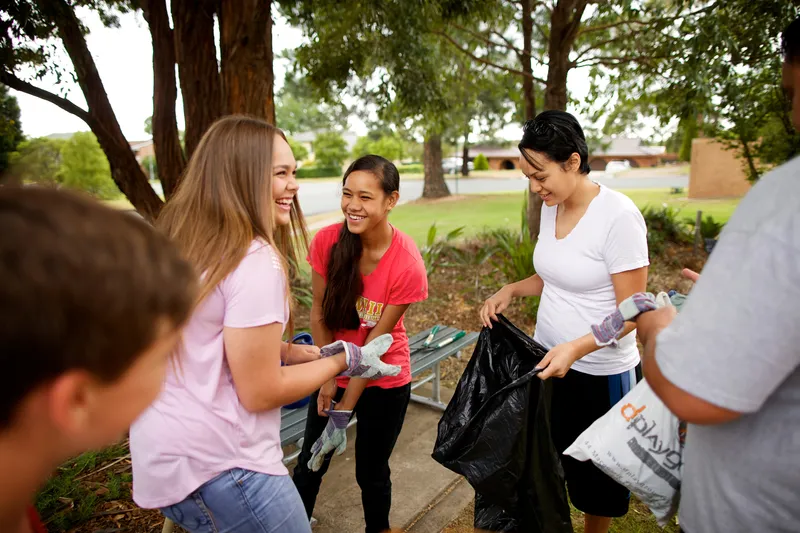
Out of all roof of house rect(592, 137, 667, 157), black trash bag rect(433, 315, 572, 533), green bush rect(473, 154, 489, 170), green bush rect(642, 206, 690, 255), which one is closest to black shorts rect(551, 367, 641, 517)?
black trash bag rect(433, 315, 572, 533)

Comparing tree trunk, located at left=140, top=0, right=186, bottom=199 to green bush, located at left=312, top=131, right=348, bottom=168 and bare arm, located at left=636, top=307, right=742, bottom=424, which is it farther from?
green bush, located at left=312, top=131, right=348, bottom=168

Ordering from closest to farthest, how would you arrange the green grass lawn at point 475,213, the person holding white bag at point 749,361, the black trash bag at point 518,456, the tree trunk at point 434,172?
the person holding white bag at point 749,361 < the black trash bag at point 518,456 < the green grass lawn at point 475,213 < the tree trunk at point 434,172

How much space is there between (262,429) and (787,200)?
1245 mm

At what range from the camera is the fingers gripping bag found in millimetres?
1424

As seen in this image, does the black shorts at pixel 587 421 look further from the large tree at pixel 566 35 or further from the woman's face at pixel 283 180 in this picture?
the large tree at pixel 566 35

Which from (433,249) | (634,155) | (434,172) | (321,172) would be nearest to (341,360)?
(433,249)

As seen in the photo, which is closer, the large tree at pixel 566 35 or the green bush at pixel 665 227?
the large tree at pixel 566 35

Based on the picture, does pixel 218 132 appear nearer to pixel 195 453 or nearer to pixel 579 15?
pixel 195 453

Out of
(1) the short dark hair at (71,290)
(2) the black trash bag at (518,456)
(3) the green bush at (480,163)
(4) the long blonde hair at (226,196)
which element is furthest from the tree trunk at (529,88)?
(3) the green bush at (480,163)

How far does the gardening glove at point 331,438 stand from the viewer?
204 centimetres

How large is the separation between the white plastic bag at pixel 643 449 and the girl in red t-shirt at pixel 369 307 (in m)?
0.86

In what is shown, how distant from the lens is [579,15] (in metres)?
5.48

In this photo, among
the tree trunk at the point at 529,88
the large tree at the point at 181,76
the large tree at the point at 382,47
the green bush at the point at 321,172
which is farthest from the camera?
the green bush at the point at 321,172

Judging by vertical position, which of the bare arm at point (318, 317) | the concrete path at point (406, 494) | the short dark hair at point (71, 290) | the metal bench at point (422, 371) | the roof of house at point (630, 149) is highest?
the roof of house at point (630, 149)
